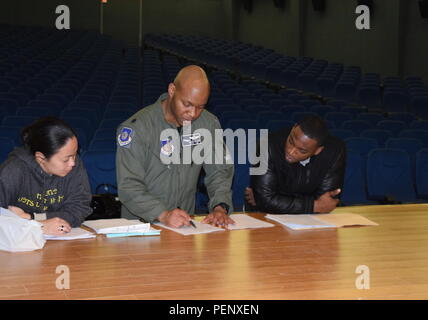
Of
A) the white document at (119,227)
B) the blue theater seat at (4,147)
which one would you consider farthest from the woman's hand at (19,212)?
the blue theater seat at (4,147)

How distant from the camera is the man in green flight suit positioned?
3.13 metres

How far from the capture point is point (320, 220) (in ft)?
11.1

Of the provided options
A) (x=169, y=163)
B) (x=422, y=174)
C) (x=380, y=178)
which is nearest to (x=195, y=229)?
(x=169, y=163)

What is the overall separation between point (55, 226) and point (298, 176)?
5.32 ft

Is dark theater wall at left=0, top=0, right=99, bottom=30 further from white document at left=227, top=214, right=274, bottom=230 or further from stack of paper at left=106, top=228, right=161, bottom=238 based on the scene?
stack of paper at left=106, top=228, right=161, bottom=238

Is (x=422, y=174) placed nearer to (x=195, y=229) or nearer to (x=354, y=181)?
(x=354, y=181)

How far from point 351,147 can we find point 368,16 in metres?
9.85

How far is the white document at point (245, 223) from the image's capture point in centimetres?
318

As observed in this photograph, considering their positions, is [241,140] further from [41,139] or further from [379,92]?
[379,92]

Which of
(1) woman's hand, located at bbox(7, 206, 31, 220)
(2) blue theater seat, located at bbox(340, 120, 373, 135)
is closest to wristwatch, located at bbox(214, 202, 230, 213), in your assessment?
(1) woman's hand, located at bbox(7, 206, 31, 220)

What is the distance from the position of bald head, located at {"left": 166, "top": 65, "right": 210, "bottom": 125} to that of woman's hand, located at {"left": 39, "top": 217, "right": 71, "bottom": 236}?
79 cm

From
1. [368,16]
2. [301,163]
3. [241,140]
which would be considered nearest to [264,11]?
[368,16]

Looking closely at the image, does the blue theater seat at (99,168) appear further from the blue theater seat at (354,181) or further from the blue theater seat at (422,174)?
the blue theater seat at (422,174)
